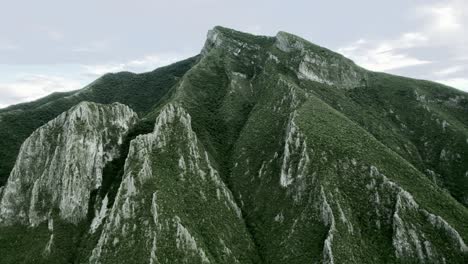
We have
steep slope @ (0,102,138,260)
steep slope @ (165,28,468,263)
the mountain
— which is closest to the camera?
steep slope @ (165,28,468,263)

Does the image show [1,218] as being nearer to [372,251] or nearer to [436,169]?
[372,251]

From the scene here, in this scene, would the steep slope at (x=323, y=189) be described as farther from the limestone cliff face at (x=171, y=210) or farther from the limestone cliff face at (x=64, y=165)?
the limestone cliff face at (x=64, y=165)

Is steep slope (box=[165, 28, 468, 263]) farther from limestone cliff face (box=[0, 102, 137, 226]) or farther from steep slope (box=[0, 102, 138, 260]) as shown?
limestone cliff face (box=[0, 102, 137, 226])

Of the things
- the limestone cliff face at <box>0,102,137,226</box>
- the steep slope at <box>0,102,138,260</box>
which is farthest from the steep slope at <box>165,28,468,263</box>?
the limestone cliff face at <box>0,102,137,226</box>

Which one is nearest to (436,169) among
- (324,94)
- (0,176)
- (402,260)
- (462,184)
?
(462,184)

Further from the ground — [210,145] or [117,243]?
[210,145]

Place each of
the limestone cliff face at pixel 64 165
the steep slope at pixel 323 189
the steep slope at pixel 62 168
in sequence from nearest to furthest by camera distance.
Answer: the steep slope at pixel 323 189 < the steep slope at pixel 62 168 < the limestone cliff face at pixel 64 165

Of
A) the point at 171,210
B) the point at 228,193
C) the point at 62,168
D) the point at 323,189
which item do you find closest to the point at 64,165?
the point at 62,168

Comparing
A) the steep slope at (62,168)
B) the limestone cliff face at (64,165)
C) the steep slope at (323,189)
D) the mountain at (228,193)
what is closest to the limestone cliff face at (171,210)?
the mountain at (228,193)
